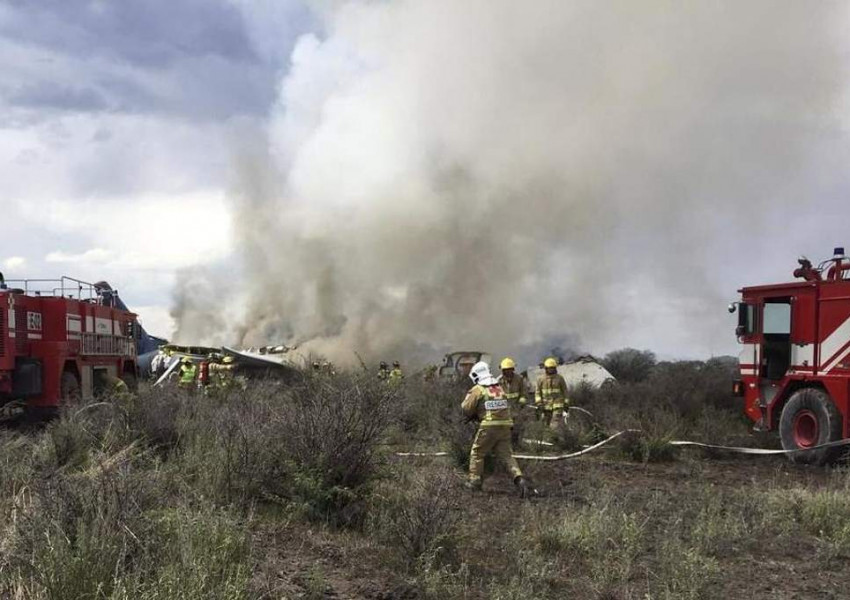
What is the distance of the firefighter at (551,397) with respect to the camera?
12.6 m

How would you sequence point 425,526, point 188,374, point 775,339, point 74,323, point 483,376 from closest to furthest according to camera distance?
point 425,526 → point 483,376 → point 775,339 → point 74,323 → point 188,374

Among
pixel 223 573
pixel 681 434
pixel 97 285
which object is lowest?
pixel 681 434

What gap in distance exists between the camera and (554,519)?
21.0ft

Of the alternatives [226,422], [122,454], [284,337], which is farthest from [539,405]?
[284,337]

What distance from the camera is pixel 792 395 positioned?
11.2 meters

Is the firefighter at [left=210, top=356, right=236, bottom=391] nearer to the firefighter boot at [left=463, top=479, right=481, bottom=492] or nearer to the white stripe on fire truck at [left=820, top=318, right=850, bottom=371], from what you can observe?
the firefighter boot at [left=463, top=479, right=481, bottom=492]

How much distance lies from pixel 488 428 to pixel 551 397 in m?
4.76

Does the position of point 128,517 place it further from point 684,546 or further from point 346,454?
point 684,546

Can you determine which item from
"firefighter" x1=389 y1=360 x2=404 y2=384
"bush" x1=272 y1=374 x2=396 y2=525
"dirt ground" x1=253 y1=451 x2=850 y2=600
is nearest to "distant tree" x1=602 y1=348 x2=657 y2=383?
"firefighter" x1=389 y1=360 x2=404 y2=384

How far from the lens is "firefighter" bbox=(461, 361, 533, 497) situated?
26.6 ft

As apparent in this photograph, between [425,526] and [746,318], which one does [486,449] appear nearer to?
[425,526]

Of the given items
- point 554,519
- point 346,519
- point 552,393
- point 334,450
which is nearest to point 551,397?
point 552,393

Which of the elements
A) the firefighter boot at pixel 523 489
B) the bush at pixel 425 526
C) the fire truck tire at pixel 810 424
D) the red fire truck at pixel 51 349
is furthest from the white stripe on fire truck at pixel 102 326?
the fire truck tire at pixel 810 424

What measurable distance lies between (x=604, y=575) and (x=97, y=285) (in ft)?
47.4
